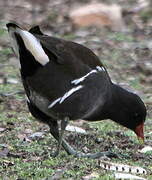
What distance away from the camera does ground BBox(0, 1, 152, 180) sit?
553cm

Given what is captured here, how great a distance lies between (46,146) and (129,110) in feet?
2.85

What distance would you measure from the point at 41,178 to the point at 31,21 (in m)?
8.28

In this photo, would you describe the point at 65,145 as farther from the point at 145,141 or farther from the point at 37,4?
the point at 37,4

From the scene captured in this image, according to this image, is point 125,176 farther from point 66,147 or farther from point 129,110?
point 129,110

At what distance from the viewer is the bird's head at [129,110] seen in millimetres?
6645

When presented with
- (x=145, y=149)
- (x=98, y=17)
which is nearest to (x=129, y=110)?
(x=145, y=149)

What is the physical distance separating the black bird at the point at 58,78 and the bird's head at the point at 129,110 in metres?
0.31

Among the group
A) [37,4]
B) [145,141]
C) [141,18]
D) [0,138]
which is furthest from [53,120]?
[37,4]

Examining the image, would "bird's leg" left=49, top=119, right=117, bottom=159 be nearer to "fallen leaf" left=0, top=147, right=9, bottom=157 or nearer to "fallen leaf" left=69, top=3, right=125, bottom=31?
"fallen leaf" left=0, top=147, right=9, bottom=157

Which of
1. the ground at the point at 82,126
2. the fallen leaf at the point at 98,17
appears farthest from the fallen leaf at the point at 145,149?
the fallen leaf at the point at 98,17

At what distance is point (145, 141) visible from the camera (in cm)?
696

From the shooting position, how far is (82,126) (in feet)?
24.9

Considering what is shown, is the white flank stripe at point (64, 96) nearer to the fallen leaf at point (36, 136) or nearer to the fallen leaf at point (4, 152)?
the fallen leaf at point (4, 152)

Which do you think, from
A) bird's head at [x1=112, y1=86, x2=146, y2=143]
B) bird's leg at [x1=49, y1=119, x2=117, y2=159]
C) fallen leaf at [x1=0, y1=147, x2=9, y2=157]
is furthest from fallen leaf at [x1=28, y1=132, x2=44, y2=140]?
bird's head at [x1=112, y1=86, x2=146, y2=143]
